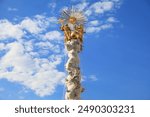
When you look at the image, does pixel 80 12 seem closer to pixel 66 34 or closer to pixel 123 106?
pixel 66 34

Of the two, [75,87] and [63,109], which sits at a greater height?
[75,87]

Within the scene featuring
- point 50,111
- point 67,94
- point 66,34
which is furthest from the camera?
point 66,34

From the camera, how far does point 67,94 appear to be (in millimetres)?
21703

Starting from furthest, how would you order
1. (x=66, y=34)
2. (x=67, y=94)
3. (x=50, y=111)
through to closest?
(x=66, y=34) < (x=67, y=94) < (x=50, y=111)

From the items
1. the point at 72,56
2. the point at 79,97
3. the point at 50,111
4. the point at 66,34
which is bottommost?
the point at 50,111

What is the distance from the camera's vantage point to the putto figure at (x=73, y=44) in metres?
21.9

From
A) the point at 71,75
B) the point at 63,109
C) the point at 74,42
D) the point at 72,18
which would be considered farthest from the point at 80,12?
the point at 63,109

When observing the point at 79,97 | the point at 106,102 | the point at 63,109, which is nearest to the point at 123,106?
the point at 106,102

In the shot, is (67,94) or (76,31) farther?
(76,31)

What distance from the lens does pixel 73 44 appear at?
75.0ft

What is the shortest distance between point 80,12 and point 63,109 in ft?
27.3

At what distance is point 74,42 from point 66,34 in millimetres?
777

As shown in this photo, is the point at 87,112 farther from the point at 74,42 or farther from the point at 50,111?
the point at 74,42

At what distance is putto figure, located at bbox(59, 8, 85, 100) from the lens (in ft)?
71.7
